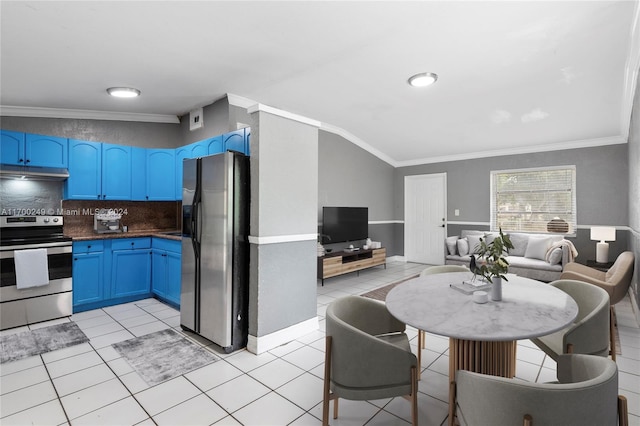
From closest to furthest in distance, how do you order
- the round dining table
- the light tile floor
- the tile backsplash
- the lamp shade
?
the round dining table < the light tile floor < the tile backsplash < the lamp shade

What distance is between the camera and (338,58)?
3262mm

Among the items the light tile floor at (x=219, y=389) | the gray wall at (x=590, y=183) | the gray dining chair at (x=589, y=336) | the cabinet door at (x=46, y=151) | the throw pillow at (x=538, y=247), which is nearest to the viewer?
the gray dining chair at (x=589, y=336)

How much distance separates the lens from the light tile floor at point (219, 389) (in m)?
1.95

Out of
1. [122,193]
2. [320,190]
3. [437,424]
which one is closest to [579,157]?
[320,190]

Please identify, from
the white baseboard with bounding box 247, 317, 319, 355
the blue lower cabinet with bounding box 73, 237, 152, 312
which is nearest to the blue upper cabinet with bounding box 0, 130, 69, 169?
the blue lower cabinet with bounding box 73, 237, 152, 312

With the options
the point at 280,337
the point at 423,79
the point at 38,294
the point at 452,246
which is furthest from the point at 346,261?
the point at 38,294

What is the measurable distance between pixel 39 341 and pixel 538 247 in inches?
274

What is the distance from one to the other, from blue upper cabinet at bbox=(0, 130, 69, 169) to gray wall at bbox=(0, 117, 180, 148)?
355mm

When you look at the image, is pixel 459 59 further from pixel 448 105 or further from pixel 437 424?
pixel 437 424

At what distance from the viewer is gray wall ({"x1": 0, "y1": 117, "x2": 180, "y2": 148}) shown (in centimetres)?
389

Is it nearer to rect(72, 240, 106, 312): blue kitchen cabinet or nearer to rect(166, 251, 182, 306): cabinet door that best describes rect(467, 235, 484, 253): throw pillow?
rect(166, 251, 182, 306): cabinet door

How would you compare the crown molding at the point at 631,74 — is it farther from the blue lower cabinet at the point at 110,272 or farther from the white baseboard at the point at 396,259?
the blue lower cabinet at the point at 110,272

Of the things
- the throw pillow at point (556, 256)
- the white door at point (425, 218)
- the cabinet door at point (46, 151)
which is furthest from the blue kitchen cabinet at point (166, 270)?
the throw pillow at point (556, 256)

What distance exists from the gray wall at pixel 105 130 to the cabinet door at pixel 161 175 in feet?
1.13
